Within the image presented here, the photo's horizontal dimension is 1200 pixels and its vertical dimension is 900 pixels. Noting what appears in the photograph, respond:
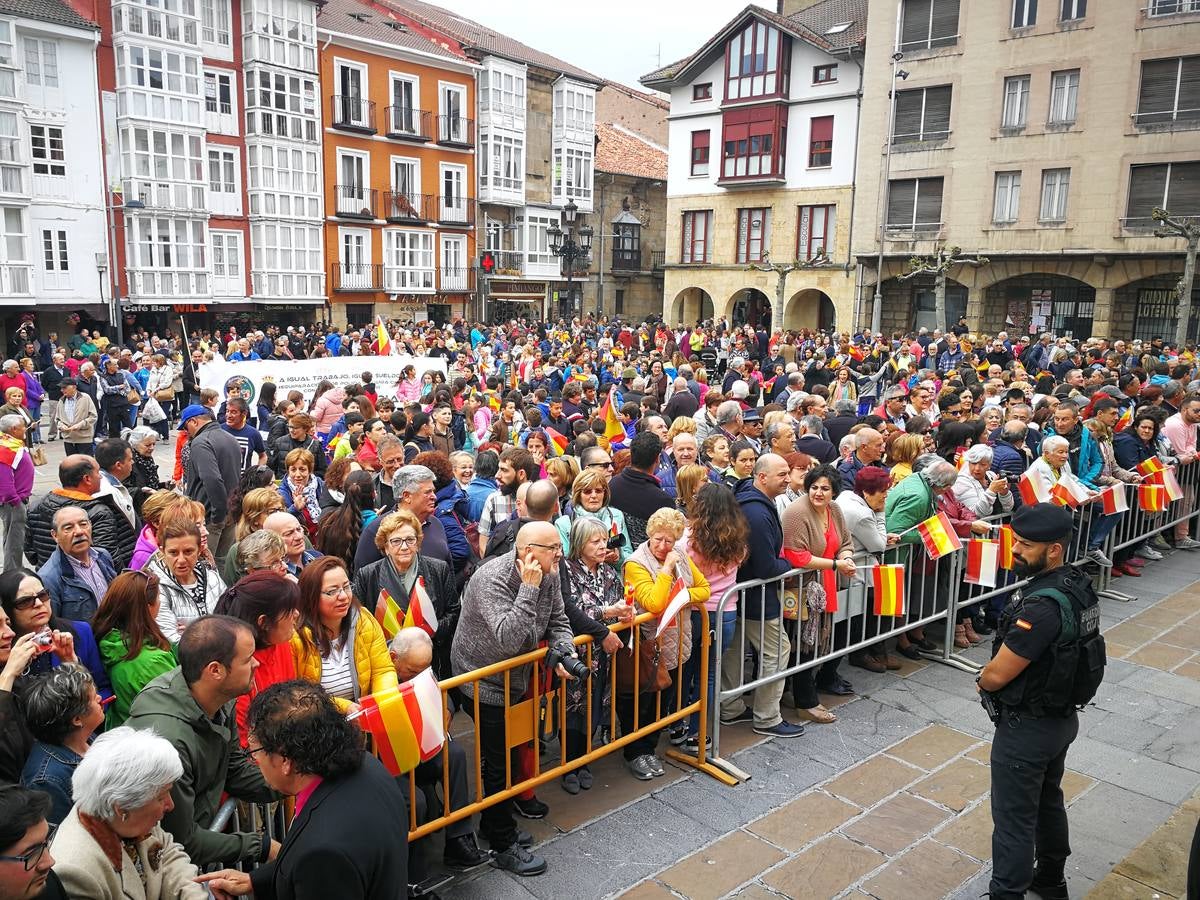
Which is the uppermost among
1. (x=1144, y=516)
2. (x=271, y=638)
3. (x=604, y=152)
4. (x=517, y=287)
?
(x=604, y=152)

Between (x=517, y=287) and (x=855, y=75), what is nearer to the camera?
(x=855, y=75)

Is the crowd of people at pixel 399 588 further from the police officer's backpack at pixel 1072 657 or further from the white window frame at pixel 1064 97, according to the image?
the white window frame at pixel 1064 97

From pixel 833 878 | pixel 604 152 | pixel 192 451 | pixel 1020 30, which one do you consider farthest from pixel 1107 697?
pixel 604 152

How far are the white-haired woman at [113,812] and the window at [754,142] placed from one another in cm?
3755

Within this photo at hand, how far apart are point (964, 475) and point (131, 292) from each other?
30.2 m

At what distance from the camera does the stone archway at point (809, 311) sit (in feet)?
125

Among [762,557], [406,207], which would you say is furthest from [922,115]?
[762,557]

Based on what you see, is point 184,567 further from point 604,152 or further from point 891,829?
point 604,152

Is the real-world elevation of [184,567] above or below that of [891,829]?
above

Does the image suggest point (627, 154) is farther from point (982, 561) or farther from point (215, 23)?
point (982, 561)

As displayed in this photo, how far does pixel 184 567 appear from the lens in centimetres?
441

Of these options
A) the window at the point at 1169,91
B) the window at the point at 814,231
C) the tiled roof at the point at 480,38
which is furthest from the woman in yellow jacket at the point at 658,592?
the tiled roof at the point at 480,38

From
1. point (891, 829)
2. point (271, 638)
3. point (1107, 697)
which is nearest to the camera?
point (271, 638)

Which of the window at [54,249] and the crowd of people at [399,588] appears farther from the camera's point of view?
the window at [54,249]
